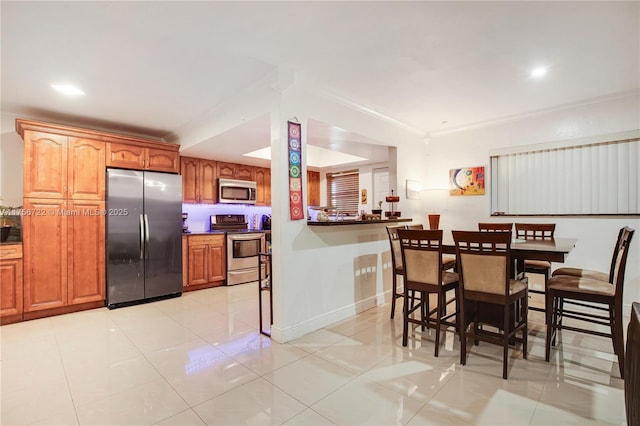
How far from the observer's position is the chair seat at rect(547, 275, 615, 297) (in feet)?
7.30

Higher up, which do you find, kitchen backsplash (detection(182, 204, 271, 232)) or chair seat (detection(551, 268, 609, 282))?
kitchen backsplash (detection(182, 204, 271, 232))

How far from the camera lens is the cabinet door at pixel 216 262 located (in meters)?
4.94

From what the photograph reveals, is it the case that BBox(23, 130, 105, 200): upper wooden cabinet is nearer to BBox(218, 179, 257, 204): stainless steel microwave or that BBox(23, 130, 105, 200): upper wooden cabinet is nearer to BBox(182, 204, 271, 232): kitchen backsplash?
BBox(182, 204, 271, 232): kitchen backsplash

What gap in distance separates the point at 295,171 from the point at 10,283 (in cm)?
350

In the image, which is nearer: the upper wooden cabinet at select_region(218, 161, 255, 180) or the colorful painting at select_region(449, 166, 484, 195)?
the colorful painting at select_region(449, 166, 484, 195)

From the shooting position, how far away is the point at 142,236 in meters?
4.10

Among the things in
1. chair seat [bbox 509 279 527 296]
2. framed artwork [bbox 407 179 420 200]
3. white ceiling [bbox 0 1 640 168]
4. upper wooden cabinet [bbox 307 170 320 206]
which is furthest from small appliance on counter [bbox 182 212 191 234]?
chair seat [bbox 509 279 527 296]

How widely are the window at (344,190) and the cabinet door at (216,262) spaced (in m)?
2.63

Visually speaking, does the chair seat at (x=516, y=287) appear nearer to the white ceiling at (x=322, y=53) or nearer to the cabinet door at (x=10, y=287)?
the white ceiling at (x=322, y=53)

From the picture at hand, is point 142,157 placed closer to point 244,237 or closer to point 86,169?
point 86,169

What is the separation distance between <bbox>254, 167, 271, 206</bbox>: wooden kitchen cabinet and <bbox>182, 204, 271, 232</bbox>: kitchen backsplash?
22 cm

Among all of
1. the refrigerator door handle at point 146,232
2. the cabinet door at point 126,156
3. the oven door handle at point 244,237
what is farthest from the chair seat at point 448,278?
the cabinet door at point 126,156

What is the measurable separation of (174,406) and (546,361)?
271cm

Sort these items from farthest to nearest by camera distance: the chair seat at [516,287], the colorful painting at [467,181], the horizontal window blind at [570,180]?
the colorful painting at [467,181] → the horizontal window blind at [570,180] → the chair seat at [516,287]
